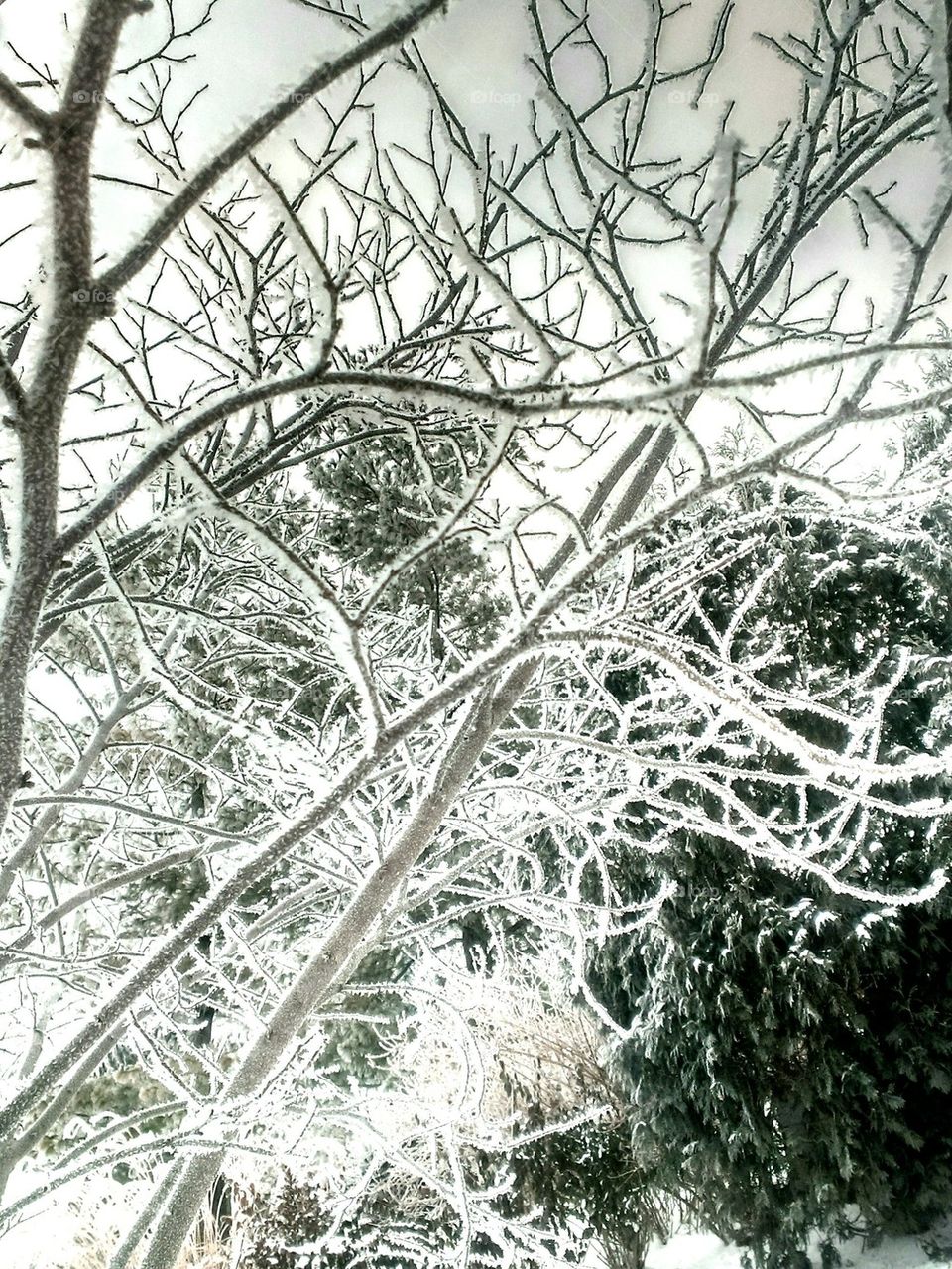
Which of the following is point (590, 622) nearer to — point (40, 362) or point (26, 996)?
point (40, 362)

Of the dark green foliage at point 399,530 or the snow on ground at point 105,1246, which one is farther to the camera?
the snow on ground at point 105,1246

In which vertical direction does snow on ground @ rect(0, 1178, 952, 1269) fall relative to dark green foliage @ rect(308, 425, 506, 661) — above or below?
below

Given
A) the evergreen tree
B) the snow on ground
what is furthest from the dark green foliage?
the snow on ground

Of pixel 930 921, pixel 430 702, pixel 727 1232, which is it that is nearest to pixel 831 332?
pixel 430 702

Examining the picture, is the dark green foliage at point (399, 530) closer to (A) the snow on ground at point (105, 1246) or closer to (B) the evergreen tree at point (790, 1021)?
(B) the evergreen tree at point (790, 1021)

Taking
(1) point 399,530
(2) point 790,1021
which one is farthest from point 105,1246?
(1) point 399,530

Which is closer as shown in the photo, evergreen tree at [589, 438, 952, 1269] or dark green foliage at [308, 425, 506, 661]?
dark green foliage at [308, 425, 506, 661]

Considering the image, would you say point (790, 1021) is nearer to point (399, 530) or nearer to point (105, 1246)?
point (399, 530)

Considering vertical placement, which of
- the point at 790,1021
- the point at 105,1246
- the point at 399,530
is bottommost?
the point at 105,1246

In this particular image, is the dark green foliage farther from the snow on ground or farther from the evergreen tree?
the snow on ground

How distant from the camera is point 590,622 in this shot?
1142 millimetres

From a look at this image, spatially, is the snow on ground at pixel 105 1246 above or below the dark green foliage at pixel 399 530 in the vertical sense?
below

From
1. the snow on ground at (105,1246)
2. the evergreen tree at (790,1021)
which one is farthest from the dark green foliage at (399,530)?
the snow on ground at (105,1246)

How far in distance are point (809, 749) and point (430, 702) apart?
478mm
